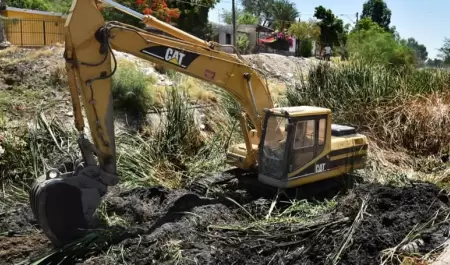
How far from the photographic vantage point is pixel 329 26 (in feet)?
148

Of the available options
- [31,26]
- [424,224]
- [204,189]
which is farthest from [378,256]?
[31,26]

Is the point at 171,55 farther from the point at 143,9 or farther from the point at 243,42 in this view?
the point at 243,42

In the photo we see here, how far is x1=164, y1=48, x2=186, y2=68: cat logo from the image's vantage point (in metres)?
7.56

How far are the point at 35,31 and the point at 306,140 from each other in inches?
965

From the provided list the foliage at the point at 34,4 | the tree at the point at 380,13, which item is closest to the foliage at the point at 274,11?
the tree at the point at 380,13

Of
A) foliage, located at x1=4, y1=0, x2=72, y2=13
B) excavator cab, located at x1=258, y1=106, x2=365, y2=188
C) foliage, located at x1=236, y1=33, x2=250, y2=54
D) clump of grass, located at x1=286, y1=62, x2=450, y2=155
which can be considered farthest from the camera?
foliage, located at x1=236, y1=33, x2=250, y2=54

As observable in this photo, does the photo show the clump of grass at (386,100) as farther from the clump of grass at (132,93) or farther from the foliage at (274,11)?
the foliage at (274,11)

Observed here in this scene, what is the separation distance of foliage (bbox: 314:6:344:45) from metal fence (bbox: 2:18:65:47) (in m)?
23.4

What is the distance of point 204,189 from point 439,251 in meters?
3.76

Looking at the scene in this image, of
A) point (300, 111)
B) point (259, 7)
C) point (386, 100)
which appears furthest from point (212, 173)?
point (259, 7)

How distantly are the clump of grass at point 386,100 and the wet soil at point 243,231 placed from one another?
4.48 metres

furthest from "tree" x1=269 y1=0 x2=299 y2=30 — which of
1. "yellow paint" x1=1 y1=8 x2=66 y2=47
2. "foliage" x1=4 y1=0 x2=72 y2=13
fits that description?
"yellow paint" x1=1 y1=8 x2=66 y2=47

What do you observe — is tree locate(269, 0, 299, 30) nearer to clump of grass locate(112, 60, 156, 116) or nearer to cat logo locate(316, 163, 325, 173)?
clump of grass locate(112, 60, 156, 116)

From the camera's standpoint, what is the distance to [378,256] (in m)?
6.21
